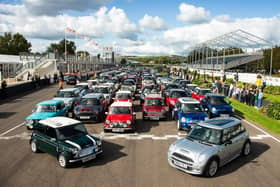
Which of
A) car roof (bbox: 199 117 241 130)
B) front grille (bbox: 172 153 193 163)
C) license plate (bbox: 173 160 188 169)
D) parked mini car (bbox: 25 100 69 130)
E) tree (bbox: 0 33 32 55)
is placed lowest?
license plate (bbox: 173 160 188 169)

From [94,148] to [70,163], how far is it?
0.98m

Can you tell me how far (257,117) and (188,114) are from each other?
6444 millimetres

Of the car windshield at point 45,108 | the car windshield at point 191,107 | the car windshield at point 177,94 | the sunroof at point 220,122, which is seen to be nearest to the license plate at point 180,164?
the sunroof at point 220,122

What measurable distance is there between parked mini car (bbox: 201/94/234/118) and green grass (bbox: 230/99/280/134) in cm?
174

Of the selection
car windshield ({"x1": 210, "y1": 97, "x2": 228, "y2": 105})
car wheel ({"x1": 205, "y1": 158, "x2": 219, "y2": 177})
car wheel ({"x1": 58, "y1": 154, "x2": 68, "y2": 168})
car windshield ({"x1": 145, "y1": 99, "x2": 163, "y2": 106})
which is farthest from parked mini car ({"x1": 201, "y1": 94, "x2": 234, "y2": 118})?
car wheel ({"x1": 58, "y1": 154, "x2": 68, "y2": 168})

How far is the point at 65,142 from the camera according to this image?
911 cm

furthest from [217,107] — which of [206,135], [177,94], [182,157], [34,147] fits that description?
[34,147]

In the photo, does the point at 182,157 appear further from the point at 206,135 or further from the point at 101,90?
the point at 101,90

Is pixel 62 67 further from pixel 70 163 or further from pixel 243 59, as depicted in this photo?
pixel 70 163

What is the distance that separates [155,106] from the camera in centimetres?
1648

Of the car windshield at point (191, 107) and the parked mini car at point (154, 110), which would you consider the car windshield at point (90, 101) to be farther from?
the car windshield at point (191, 107)

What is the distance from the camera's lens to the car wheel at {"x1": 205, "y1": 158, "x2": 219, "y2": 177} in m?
8.00

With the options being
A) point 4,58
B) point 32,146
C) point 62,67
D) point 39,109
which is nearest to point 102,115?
point 39,109

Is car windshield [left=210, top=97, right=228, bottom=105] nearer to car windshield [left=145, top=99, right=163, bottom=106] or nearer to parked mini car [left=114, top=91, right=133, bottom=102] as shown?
car windshield [left=145, top=99, right=163, bottom=106]
